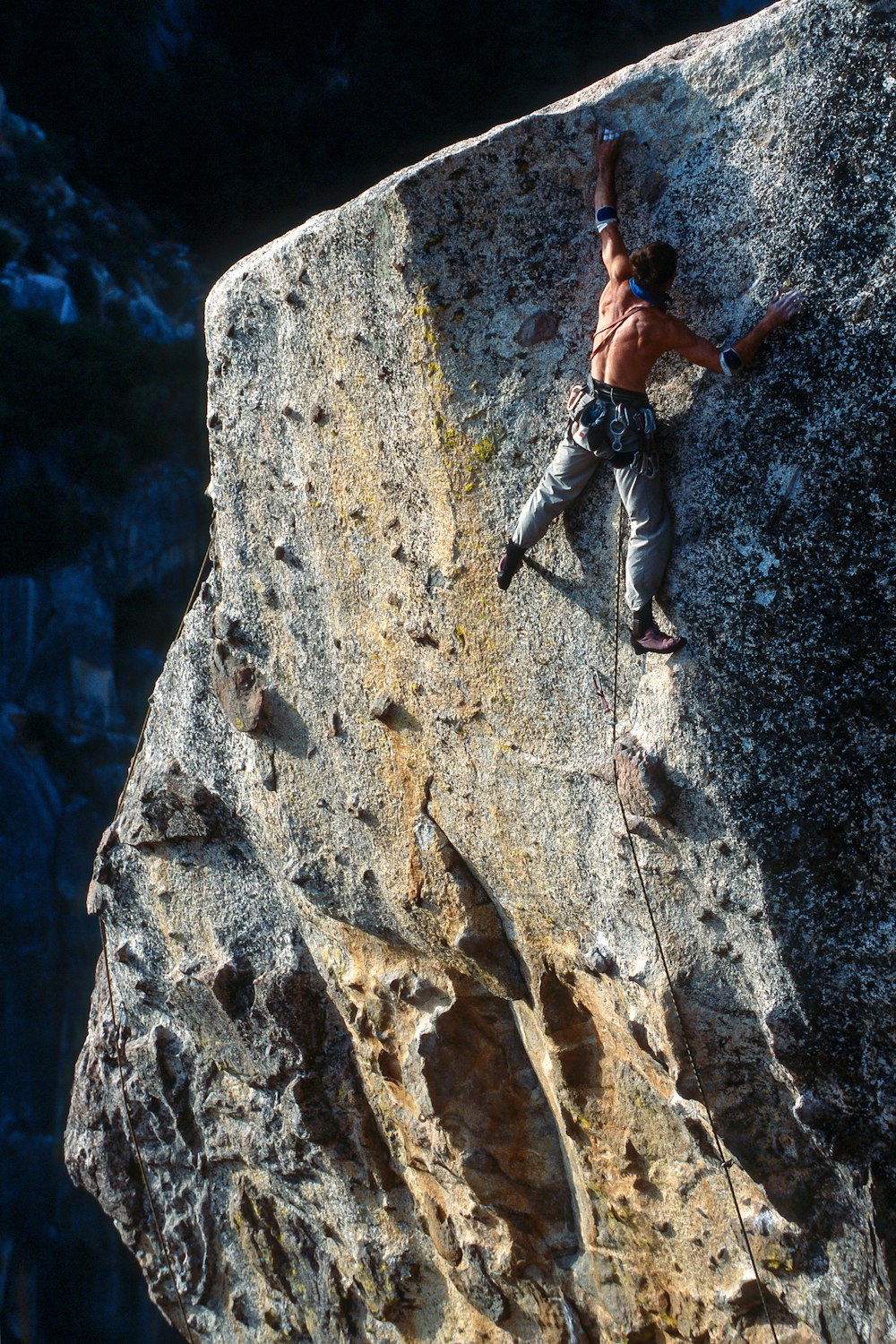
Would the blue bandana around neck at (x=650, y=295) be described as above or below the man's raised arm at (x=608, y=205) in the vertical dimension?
below

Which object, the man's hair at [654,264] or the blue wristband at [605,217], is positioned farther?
the blue wristband at [605,217]

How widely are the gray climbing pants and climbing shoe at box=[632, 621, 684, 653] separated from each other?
72 mm

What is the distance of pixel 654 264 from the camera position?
309cm

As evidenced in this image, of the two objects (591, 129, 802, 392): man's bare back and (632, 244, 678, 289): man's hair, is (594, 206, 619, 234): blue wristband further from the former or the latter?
(632, 244, 678, 289): man's hair

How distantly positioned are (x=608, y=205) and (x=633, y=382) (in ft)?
2.04

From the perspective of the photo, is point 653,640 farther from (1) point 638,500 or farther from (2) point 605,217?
(2) point 605,217

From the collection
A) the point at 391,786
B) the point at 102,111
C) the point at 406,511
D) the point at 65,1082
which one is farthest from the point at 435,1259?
the point at 102,111

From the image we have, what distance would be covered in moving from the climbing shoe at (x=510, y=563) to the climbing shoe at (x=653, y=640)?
1.77 ft

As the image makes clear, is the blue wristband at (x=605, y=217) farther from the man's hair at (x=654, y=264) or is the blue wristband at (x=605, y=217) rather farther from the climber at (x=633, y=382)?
the man's hair at (x=654, y=264)

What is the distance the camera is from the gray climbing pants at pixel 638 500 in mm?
3277

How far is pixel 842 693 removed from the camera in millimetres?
3117

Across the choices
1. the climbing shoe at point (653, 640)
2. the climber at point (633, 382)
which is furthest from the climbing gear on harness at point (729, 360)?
the climbing shoe at point (653, 640)

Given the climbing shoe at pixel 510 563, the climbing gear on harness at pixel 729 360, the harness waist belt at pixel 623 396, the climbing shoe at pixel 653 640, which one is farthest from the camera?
the climbing shoe at pixel 510 563

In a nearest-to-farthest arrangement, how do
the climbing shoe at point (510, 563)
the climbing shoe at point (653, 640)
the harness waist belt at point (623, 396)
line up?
the harness waist belt at point (623, 396)
the climbing shoe at point (653, 640)
the climbing shoe at point (510, 563)
